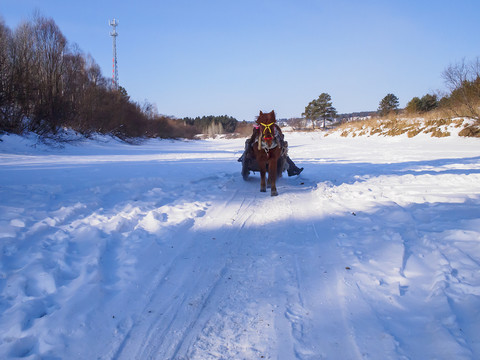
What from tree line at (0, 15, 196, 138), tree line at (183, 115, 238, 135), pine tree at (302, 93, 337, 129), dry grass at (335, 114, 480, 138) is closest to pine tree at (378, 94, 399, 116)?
dry grass at (335, 114, 480, 138)

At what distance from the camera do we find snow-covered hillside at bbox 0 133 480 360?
212 centimetres

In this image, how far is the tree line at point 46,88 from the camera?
620 inches

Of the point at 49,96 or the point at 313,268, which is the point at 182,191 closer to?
the point at 313,268

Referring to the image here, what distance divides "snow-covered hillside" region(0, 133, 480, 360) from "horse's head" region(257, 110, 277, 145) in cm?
184

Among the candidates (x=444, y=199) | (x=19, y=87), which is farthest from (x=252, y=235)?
(x=19, y=87)

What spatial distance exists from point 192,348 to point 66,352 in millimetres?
895

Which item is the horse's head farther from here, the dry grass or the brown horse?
the dry grass

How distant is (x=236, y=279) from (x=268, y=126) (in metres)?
4.55

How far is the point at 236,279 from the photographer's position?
10.0 ft

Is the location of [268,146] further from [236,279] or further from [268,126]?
[236,279]

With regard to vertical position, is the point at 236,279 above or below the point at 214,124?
below

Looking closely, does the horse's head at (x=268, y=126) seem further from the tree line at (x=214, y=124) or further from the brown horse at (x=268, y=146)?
the tree line at (x=214, y=124)

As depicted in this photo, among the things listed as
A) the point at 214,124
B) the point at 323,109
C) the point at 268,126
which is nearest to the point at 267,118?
the point at 268,126

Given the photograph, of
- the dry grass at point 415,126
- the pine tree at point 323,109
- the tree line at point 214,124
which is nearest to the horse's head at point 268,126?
the dry grass at point 415,126
